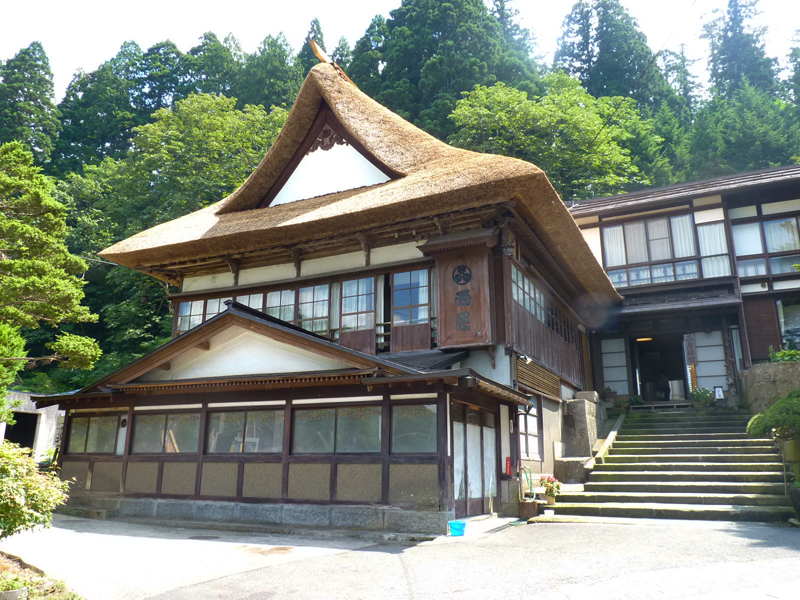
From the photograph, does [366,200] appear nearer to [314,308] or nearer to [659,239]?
[314,308]

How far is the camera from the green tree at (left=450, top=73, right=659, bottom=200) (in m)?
27.9

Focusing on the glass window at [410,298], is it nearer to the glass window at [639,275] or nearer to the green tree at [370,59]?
the glass window at [639,275]

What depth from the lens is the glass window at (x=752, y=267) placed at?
60.4 feet

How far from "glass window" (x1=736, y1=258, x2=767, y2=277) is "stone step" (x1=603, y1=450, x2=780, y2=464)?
7835mm

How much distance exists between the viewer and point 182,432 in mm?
11773

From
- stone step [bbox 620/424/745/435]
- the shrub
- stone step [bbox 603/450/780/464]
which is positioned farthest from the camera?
stone step [bbox 620/424/745/435]

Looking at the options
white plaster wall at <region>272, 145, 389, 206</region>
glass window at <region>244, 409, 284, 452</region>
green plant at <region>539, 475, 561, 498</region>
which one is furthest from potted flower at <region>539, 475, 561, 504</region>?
white plaster wall at <region>272, 145, 389, 206</region>

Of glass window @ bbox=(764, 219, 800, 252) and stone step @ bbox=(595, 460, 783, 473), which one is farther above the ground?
glass window @ bbox=(764, 219, 800, 252)

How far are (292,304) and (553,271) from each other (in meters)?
6.53

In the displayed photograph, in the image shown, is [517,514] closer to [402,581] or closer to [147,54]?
[402,581]

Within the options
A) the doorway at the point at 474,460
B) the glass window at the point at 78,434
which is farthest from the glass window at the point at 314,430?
the glass window at the point at 78,434

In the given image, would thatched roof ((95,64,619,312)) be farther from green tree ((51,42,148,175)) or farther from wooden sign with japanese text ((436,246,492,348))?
green tree ((51,42,148,175))

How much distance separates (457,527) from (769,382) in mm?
9541

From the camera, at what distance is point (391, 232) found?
1239cm
